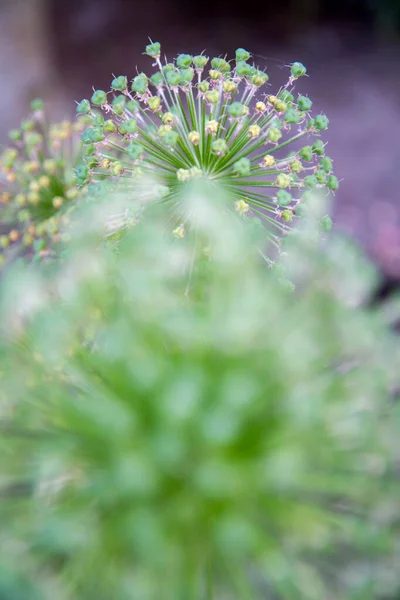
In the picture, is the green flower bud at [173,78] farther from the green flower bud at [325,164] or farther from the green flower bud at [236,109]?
the green flower bud at [325,164]

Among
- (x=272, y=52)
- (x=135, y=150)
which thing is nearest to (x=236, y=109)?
(x=135, y=150)

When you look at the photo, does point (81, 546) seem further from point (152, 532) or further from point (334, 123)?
point (334, 123)

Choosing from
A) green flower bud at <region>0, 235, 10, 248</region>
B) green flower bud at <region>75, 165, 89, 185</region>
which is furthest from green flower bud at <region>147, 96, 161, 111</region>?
green flower bud at <region>0, 235, 10, 248</region>

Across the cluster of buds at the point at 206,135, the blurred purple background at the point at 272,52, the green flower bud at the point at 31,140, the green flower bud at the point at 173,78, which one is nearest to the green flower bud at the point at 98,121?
the cluster of buds at the point at 206,135

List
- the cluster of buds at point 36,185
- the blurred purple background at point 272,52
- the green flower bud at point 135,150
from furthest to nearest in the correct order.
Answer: the blurred purple background at point 272,52
the cluster of buds at point 36,185
the green flower bud at point 135,150

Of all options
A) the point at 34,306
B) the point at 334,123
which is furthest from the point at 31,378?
the point at 334,123

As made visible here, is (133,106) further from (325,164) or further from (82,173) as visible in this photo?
(325,164)

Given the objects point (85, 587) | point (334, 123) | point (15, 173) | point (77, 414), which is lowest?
point (85, 587)
